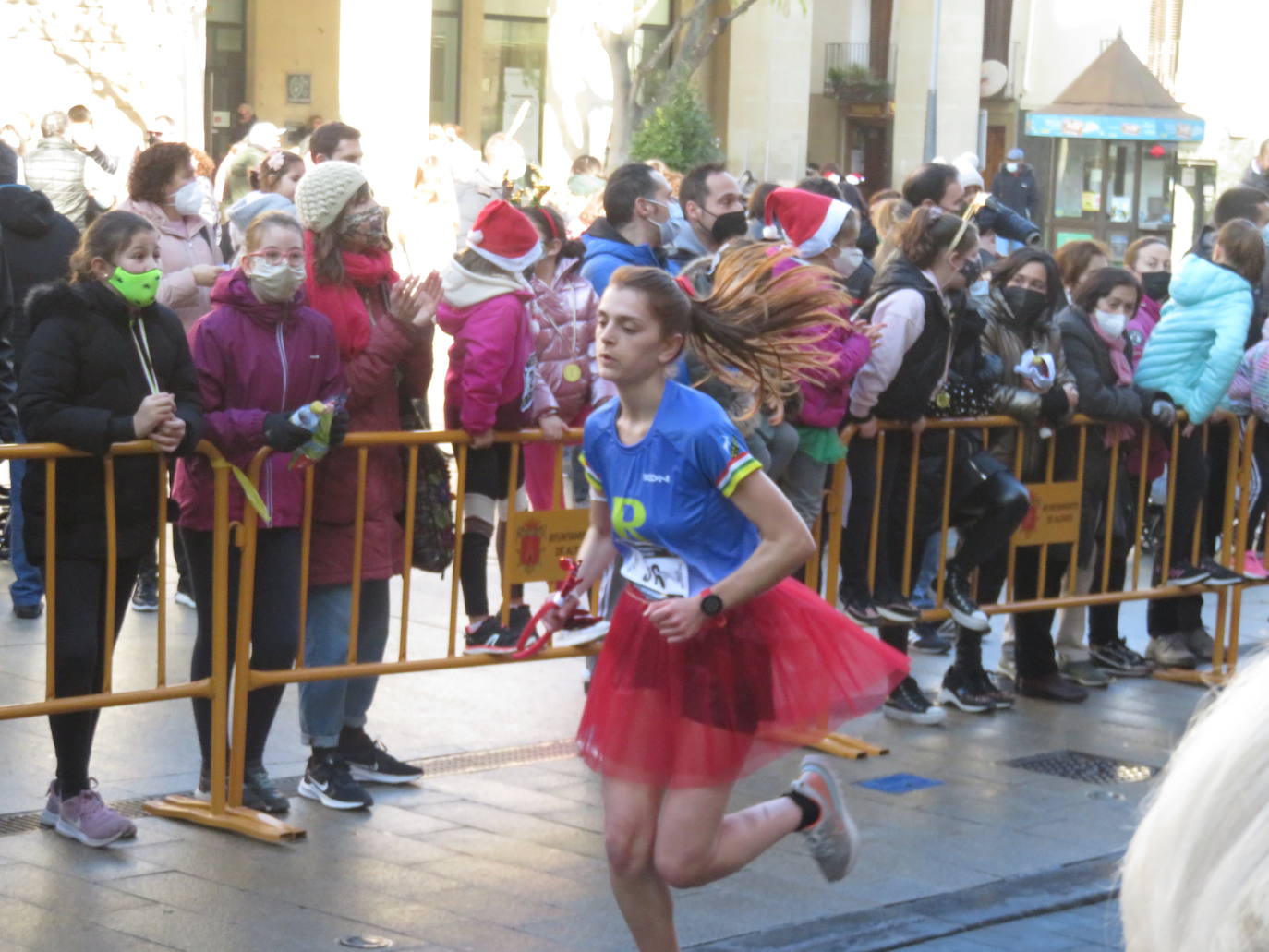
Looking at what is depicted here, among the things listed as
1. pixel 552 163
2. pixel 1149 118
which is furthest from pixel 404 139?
pixel 1149 118

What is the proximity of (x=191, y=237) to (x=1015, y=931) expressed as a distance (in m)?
5.31

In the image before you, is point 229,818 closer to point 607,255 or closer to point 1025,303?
point 607,255

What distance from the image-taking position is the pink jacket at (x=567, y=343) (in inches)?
307

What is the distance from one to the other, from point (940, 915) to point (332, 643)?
2.14m

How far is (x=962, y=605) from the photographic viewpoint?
8.06 meters

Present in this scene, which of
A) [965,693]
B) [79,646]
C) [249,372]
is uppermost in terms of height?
[249,372]

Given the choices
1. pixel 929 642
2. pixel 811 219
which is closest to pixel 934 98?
pixel 929 642

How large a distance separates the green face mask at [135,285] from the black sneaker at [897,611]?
3.28 metres

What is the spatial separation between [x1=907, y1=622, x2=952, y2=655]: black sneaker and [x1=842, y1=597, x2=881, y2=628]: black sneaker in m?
1.56

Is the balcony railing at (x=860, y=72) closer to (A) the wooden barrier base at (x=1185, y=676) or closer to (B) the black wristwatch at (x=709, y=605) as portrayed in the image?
(A) the wooden barrier base at (x=1185, y=676)

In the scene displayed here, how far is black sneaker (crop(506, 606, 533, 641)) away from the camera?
7.03 metres

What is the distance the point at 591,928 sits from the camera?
17.8 feet

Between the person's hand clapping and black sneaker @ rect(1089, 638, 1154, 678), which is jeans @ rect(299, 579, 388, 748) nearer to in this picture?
the person's hand clapping

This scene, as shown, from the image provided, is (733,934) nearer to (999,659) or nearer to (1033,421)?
(1033,421)
